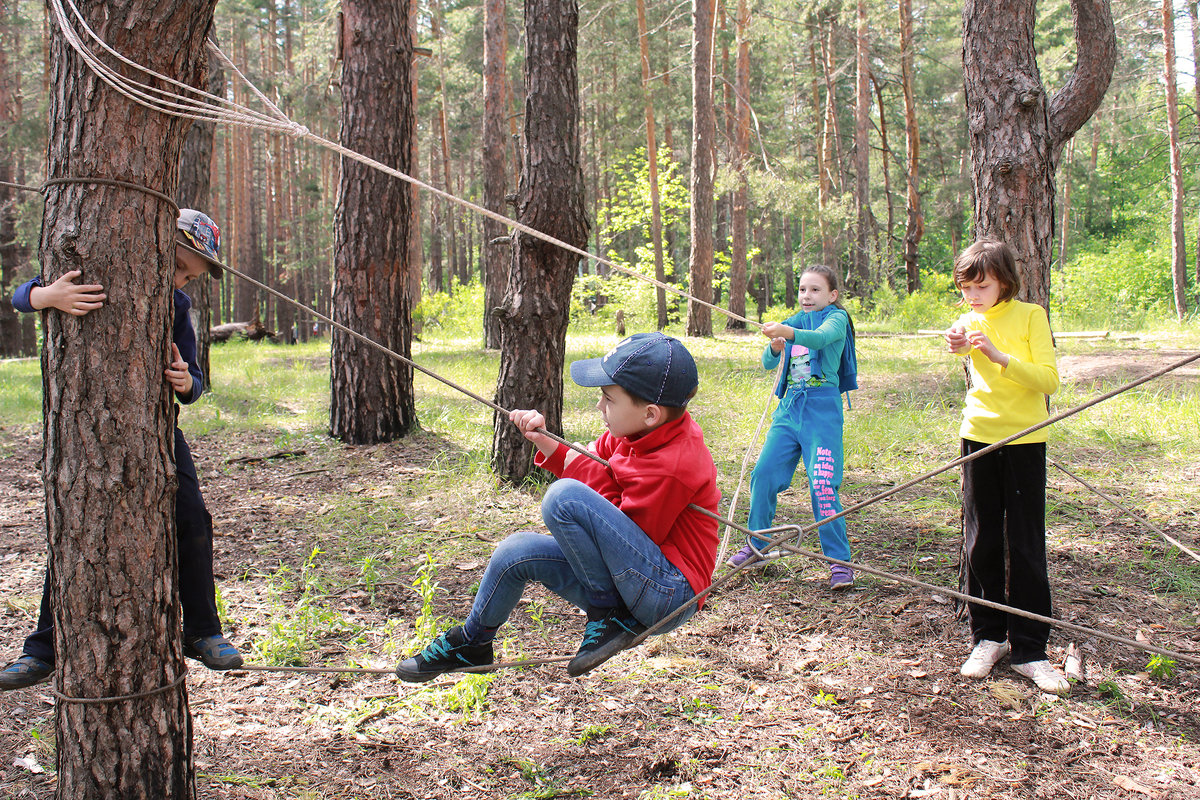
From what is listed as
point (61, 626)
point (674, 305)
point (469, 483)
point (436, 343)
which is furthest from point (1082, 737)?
point (674, 305)

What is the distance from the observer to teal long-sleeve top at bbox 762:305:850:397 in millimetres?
4004

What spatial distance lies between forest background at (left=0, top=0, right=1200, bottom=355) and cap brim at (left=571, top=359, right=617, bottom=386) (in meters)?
12.9

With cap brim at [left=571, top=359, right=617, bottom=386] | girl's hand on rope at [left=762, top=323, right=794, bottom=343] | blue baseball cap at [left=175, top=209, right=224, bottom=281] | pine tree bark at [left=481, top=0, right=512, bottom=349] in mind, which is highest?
pine tree bark at [left=481, top=0, right=512, bottom=349]

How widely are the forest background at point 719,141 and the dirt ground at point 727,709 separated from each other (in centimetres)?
1226

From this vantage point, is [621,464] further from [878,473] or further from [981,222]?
[878,473]

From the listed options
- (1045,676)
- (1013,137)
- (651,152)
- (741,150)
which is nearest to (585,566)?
(1045,676)

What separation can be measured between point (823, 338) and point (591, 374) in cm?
185

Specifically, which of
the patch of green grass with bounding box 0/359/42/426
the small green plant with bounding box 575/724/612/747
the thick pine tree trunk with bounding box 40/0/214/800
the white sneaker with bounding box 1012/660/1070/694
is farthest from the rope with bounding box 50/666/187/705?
the patch of green grass with bounding box 0/359/42/426

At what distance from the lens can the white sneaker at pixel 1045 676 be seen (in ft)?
10.3

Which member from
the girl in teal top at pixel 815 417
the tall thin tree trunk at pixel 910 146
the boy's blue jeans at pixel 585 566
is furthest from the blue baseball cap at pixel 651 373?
the tall thin tree trunk at pixel 910 146

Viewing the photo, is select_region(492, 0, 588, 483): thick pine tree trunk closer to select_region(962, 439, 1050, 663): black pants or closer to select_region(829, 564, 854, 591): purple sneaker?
select_region(829, 564, 854, 591): purple sneaker

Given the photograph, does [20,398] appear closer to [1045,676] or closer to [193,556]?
[193,556]

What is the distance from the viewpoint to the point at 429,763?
9.19 feet

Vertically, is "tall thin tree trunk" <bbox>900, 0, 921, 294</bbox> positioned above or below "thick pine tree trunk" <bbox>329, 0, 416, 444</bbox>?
above
